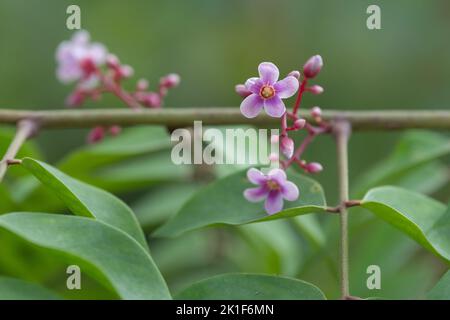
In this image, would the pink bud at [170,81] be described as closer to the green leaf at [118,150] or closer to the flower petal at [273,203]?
the green leaf at [118,150]

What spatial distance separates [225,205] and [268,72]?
334 millimetres

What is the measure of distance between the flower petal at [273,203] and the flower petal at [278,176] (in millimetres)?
29

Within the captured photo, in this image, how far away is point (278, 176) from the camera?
172 cm

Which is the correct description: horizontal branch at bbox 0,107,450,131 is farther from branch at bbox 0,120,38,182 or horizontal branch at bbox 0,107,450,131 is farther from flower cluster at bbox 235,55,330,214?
flower cluster at bbox 235,55,330,214

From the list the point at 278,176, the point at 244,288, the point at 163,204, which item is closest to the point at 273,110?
the point at 278,176

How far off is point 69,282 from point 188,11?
9.90 feet

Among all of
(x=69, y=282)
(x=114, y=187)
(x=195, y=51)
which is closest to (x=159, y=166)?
(x=114, y=187)

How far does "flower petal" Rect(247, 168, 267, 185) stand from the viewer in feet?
5.73

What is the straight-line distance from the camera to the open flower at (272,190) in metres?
1.72

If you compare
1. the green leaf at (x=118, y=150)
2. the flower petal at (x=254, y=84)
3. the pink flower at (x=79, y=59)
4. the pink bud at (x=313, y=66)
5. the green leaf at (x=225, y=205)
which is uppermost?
the pink flower at (x=79, y=59)

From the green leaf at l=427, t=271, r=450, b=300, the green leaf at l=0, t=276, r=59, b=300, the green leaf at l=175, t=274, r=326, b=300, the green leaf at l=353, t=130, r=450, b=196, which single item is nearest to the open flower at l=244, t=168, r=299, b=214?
the green leaf at l=175, t=274, r=326, b=300

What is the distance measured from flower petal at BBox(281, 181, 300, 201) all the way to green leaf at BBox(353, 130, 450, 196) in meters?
0.62

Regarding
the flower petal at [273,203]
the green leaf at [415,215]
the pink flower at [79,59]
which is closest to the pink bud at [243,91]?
the flower petal at [273,203]

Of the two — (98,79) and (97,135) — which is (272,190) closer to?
(97,135)
